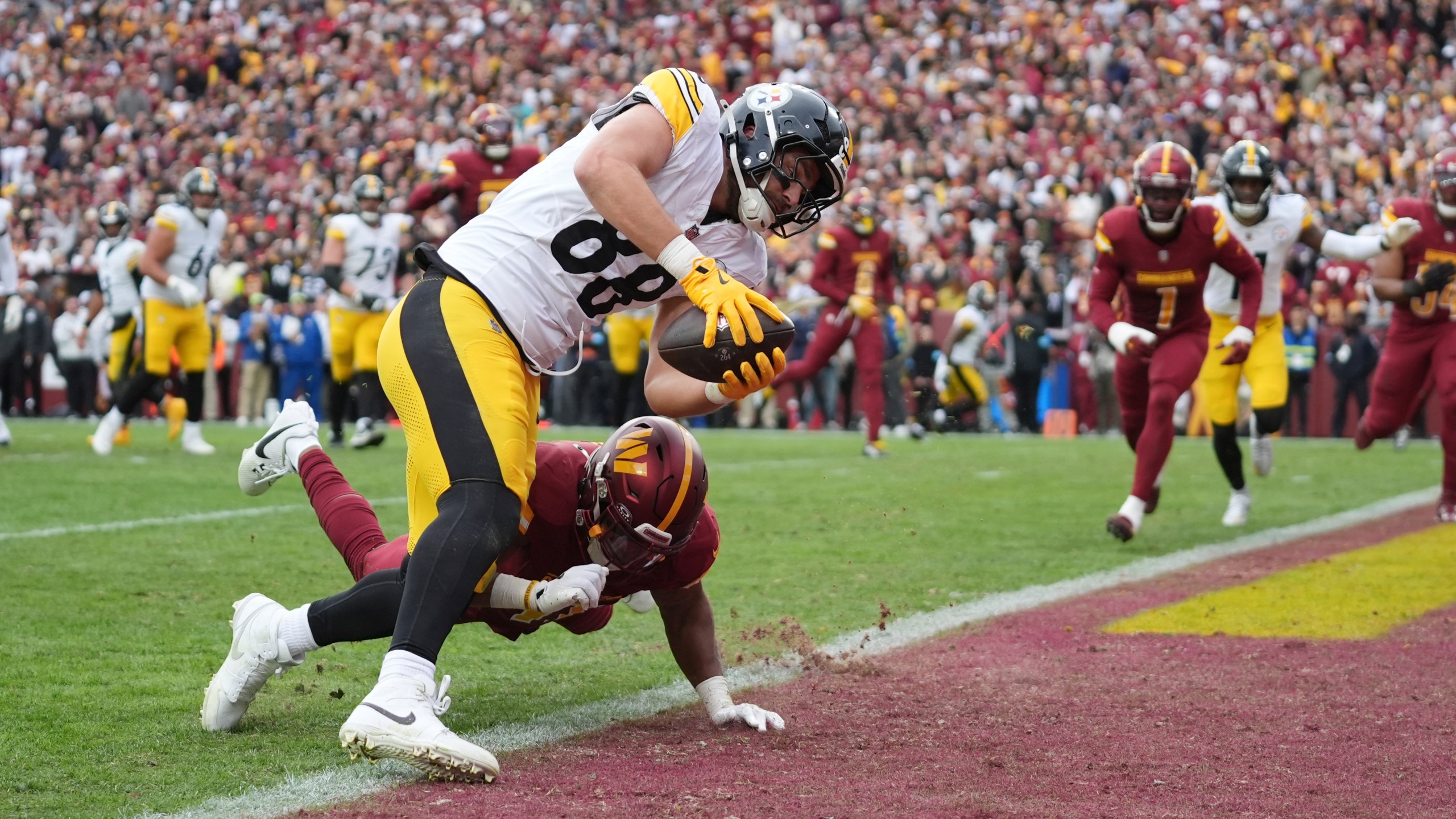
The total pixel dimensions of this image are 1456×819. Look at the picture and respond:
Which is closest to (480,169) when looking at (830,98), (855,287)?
(855,287)

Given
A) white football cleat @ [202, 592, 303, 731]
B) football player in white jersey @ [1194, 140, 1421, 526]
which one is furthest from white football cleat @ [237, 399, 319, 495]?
football player in white jersey @ [1194, 140, 1421, 526]

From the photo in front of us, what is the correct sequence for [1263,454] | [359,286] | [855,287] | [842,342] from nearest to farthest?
1. [1263,454]
2. [359,286]
3. [842,342]
4. [855,287]

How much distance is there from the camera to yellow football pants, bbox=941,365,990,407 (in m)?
16.9

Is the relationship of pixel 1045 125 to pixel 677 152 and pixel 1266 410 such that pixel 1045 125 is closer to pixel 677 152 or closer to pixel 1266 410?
pixel 1266 410

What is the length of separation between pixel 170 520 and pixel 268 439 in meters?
3.32

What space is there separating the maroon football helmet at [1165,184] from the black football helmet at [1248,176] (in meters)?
0.91

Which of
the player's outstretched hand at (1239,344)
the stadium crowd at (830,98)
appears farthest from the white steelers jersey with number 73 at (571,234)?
the stadium crowd at (830,98)

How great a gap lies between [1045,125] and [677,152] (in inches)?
698

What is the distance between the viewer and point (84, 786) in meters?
3.11

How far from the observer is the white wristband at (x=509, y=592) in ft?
11.8

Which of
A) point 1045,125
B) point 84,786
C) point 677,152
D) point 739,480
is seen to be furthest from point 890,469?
point 1045,125

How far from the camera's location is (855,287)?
1313 cm

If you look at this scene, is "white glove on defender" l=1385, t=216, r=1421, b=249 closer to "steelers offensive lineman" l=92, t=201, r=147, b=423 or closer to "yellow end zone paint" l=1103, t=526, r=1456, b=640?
"yellow end zone paint" l=1103, t=526, r=1456, b=640

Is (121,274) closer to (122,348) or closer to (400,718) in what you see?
(122,348)
